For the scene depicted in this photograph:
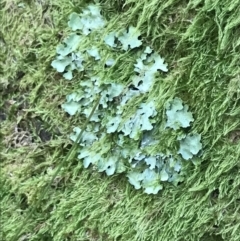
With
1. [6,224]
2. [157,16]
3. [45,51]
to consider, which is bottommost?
[6,224]

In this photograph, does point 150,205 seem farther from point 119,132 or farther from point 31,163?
point 31,163

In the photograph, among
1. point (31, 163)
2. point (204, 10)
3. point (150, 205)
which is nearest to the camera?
point (204, 10)

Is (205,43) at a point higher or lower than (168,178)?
higher

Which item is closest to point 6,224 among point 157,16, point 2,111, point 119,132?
point 2,111
